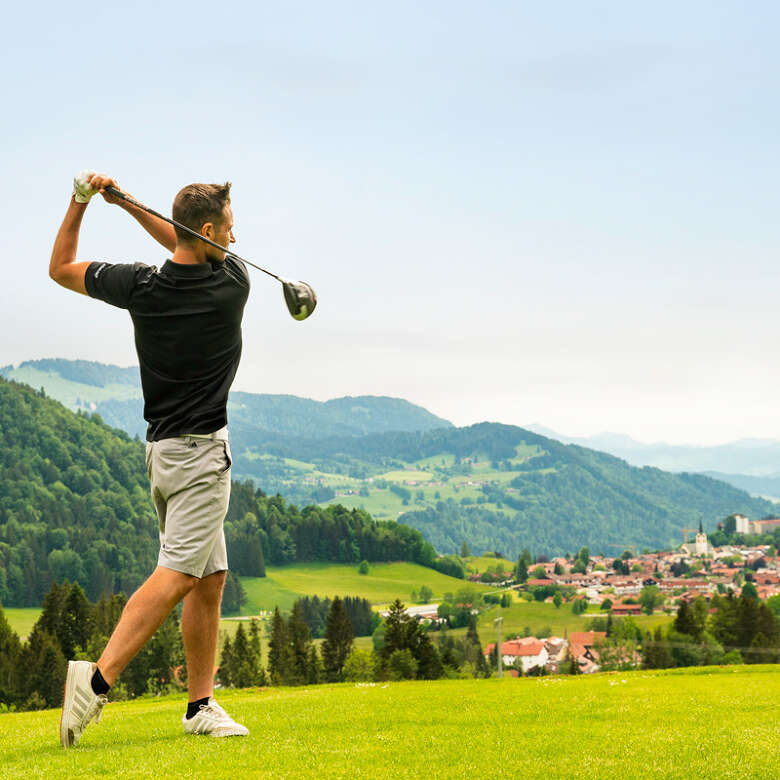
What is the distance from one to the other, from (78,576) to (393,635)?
139588 millimetres

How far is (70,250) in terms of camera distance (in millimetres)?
6035

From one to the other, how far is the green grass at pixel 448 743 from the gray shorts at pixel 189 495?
1076mm

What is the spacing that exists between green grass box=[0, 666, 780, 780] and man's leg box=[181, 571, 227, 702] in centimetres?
33

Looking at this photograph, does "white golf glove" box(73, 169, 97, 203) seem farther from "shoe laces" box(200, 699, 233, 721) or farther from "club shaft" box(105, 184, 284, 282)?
"shoe laces" box(200, 699, 233, 721)

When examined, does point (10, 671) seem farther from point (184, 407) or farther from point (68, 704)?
point (184, 407)

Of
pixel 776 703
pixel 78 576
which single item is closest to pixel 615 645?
pixel 78 576

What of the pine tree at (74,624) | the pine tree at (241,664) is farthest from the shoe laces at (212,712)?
the pine tree at (241,664)

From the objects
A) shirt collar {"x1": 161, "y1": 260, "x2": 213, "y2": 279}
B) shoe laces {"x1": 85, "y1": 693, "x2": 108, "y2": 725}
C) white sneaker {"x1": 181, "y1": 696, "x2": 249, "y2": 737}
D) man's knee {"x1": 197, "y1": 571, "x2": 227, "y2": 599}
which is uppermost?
shirt collar {"x1": 161, "y1": 260, "x2": 213, "y2": 279}

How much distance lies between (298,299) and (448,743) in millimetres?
2730

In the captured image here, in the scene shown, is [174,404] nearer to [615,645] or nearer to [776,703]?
[776,703]

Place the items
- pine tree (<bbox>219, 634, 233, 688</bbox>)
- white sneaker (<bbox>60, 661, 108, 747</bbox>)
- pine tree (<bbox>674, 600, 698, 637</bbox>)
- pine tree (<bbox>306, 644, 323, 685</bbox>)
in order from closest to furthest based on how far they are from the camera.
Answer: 1. white sneaker (<bbox>60, 661, 108, 747</bbox>)
2. pine tree (<bbox>306, 644, 323, 685</bbox>)
3. pine tree (<bbox>219, 634, 233, 688</bbox>)
4. pine tree (<bbox>674, 600, 698, 637</bbox>)

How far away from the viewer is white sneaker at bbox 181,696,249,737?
5957 millimetres

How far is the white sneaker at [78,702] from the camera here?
5.47 m

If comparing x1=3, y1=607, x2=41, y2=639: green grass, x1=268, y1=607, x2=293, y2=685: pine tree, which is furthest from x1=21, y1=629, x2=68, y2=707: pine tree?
x1=3, y1=607, x2=41, y2=639: green grass
